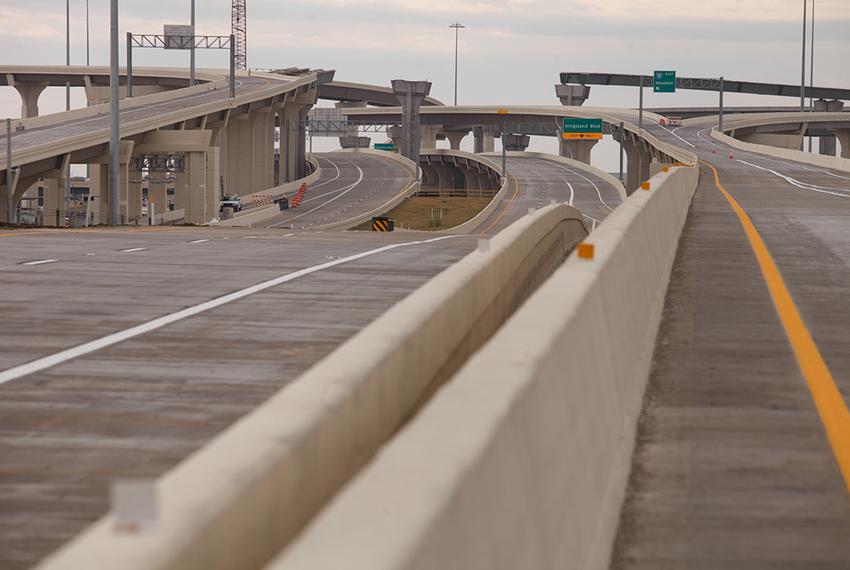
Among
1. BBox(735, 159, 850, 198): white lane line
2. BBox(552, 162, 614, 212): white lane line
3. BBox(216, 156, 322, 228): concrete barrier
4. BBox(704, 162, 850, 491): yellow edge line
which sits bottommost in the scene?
BBox(216, 156, 322, 228): concrete barrier

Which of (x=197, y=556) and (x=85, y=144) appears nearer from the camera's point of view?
(x=197, y=556)

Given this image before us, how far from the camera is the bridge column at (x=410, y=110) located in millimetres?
162875

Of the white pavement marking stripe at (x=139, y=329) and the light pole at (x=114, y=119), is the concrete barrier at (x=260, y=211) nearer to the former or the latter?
the light pole at (x=114, y=119)

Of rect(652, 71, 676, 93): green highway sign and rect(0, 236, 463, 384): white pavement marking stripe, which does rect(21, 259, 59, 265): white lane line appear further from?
rect(652, 71, 676, 93): green highway sign

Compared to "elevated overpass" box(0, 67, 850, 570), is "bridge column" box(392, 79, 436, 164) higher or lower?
higher

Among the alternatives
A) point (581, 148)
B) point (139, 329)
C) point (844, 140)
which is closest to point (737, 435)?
point (139, 329)

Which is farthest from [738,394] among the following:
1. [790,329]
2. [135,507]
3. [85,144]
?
[85,144]

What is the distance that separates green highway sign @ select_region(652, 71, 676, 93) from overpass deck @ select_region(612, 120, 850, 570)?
4753 inches

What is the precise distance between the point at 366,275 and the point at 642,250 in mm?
7737

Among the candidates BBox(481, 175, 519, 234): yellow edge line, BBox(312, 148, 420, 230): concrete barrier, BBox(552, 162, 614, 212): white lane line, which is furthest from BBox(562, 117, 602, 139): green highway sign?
BBox(481, 175, 519, 234): yellow edge line

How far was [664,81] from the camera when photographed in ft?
455

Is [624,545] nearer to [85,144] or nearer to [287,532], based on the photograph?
[287,532]

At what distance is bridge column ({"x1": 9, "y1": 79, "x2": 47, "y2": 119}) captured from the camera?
159250mm

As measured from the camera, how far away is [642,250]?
45.5 ft
